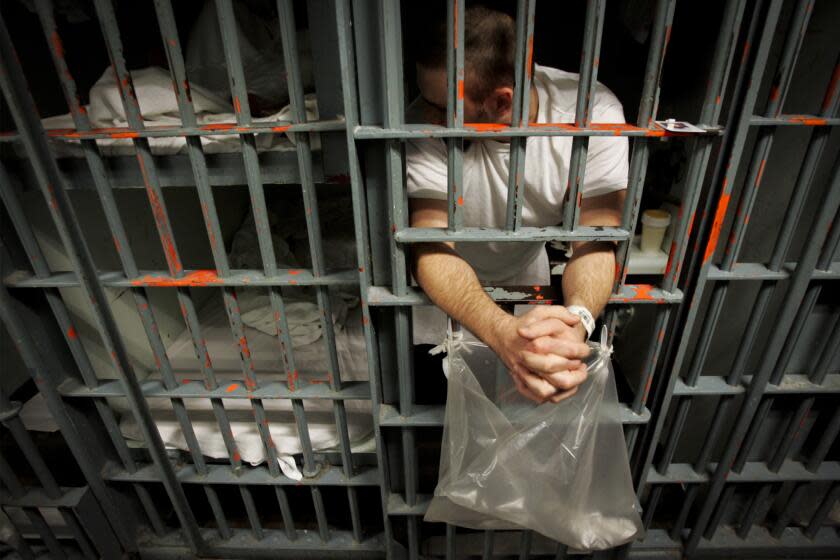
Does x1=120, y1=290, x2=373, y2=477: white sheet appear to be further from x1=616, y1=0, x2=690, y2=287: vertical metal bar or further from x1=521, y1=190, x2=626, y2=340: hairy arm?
x1=616, y1=0, x2=690, y2=287: vertical metal bar

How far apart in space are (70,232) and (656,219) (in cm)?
227

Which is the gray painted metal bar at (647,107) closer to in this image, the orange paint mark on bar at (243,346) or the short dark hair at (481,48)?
the short dark hair at (481,48)

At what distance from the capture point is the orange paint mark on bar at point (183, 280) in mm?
1102

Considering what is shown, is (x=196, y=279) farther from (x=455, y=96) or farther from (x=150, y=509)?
(x=150, y=509)

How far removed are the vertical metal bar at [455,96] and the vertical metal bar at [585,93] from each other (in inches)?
8.7

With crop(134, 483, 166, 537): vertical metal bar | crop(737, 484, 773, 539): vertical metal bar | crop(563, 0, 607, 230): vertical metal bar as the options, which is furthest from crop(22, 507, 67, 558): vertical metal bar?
crop(737, 484, 773, 539): vertical metal bar

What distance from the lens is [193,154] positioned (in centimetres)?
99

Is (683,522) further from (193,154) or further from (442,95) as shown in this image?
(193,154)

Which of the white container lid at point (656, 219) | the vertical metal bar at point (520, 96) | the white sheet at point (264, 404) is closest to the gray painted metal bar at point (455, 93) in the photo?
the vertical metal bar at point (520, 96)

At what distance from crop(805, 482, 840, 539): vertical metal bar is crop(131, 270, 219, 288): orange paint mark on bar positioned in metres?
1.89

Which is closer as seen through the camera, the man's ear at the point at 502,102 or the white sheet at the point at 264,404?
the man's ear at the point at 502,102

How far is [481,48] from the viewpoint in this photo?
1.06 metres

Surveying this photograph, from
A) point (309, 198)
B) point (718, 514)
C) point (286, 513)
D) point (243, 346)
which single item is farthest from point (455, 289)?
point (718, 514)

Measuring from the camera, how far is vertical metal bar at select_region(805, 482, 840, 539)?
1358mm
